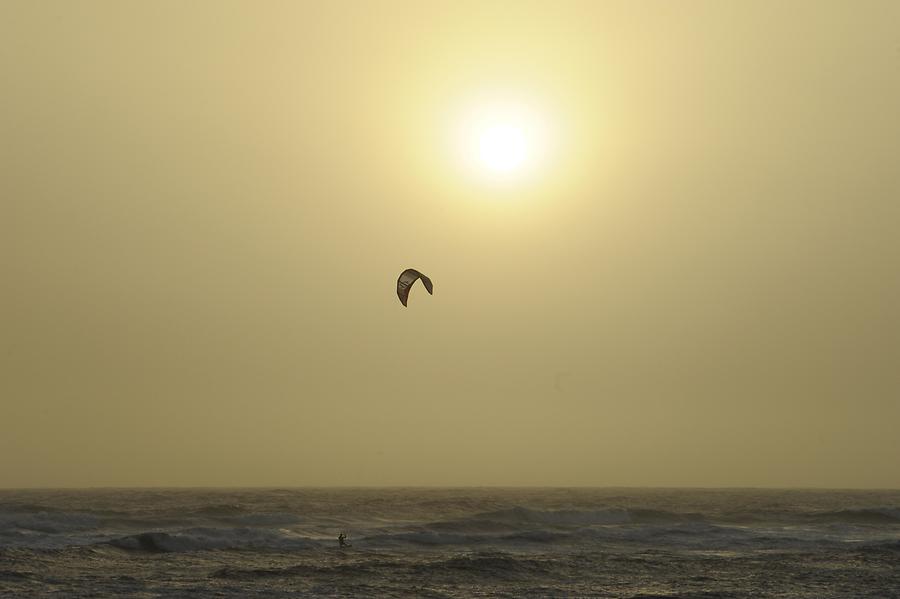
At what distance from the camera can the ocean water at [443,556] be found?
2588 cm

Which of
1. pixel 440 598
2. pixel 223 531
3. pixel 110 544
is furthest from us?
pixel 223 531

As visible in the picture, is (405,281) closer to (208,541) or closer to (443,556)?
(443,556)

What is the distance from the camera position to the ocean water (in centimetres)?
2588

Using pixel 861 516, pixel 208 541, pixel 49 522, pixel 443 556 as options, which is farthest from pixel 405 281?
pixel 861 516

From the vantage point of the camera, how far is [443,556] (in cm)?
3559

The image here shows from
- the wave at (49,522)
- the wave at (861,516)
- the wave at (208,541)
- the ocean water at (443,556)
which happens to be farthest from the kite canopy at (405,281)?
the wave at (861,516)

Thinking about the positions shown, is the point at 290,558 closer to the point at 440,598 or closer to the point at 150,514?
the point at 440,598

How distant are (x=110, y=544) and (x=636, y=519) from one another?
3274 cm

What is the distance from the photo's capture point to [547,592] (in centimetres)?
2541

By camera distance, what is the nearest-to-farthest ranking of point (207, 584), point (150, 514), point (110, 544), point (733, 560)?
1. point (207, 584)
2. point (733, 560)
3. point (110, 544)
4. point (150, 514)

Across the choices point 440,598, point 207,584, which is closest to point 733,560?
point 440,598

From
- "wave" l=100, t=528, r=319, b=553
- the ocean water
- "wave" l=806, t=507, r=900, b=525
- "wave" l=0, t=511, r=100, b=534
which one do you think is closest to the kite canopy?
the ocean water

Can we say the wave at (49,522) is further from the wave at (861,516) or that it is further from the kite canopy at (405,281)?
the wave at (861,516)

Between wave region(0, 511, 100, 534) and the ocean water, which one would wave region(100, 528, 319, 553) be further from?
wave region(0, 511, 100, 534)
